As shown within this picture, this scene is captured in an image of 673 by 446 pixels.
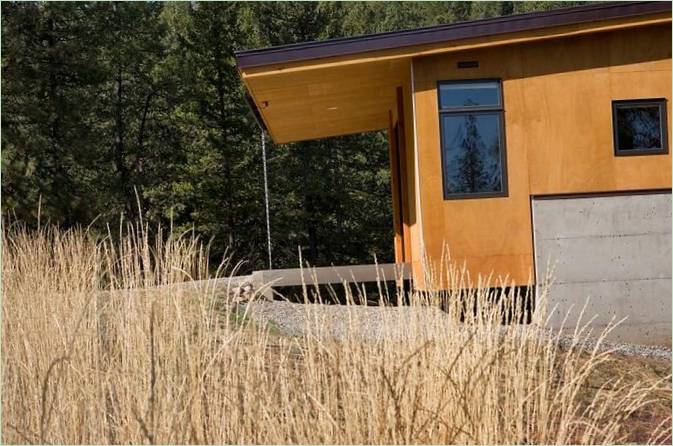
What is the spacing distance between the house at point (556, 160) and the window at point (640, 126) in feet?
0.04

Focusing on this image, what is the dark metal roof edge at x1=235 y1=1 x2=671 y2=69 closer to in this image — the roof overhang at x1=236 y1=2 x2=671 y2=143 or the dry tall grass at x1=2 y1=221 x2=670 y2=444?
the roof overhang at x1=236 y1=2 x2=671 y2=143

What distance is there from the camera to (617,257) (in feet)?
30.3

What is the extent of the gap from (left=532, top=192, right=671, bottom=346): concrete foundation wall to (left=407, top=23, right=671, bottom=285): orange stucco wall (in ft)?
0.72

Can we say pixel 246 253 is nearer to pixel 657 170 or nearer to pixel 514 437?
pixel 657 170

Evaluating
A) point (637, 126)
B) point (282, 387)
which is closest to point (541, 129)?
point (637, 126)

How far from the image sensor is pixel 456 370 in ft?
11.5

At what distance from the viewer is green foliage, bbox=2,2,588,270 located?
2017cm

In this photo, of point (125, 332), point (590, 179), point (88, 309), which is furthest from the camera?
point (590, 179)

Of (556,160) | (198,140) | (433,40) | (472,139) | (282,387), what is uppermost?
(198,140)

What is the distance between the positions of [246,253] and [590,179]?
48.4 ft

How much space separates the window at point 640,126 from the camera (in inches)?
365

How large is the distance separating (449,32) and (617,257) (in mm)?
3180

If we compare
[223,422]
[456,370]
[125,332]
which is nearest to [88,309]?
[125,332]

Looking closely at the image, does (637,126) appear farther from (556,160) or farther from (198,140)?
(198,140)
